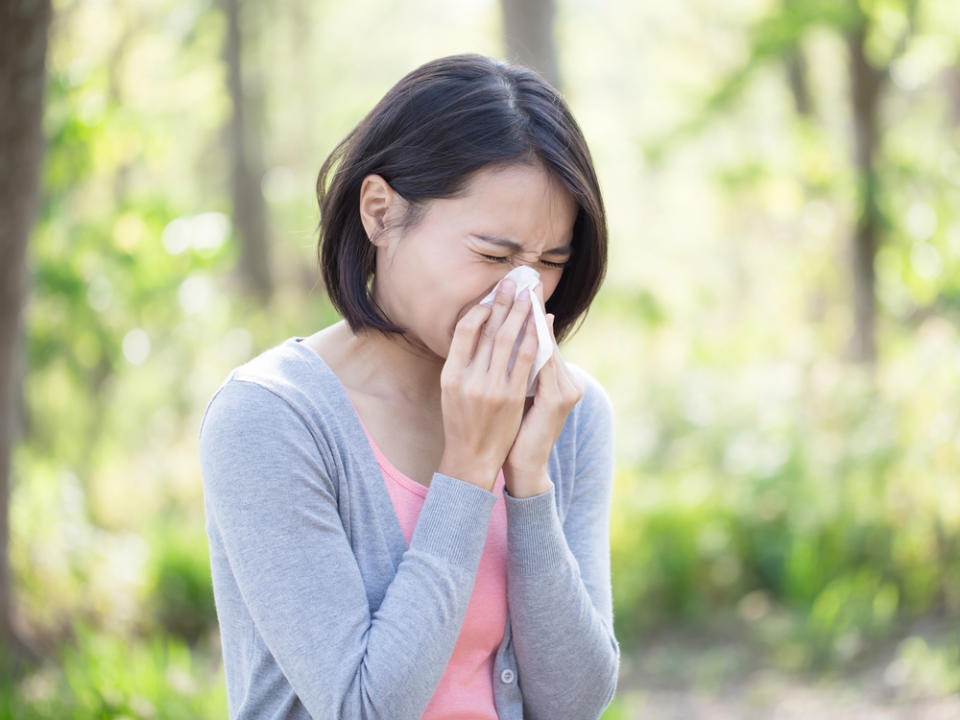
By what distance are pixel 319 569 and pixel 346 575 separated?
1.6 inches

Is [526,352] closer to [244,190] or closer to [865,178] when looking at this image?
[865,178]

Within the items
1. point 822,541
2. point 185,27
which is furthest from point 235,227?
point 822,541

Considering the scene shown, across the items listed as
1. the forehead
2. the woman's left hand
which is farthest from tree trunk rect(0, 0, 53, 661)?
the woman's left hand

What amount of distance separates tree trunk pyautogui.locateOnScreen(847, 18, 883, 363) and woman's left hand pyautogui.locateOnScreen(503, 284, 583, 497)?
6.10m

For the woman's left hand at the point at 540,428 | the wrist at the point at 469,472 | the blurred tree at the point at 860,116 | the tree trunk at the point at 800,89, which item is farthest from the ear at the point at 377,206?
the tree trunk at the point at 800,89

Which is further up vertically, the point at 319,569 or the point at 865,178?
the point at 319,569

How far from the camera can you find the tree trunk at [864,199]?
705cm

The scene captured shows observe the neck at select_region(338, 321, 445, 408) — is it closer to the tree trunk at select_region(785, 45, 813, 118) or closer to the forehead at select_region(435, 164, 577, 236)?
the forehead at select_region(435, 164, 577, 236)

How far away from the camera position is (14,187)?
3.73 meters

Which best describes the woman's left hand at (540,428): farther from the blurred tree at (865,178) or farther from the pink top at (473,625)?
the blurred tree at (865,178)

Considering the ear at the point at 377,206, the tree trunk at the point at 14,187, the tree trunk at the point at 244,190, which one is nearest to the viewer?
the ear at the point at 377,206

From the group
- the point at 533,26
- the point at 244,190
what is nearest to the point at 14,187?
the point at 533,26

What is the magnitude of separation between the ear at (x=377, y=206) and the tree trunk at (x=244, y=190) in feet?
37.9

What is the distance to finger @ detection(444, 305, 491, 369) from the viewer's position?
1.49 metres
